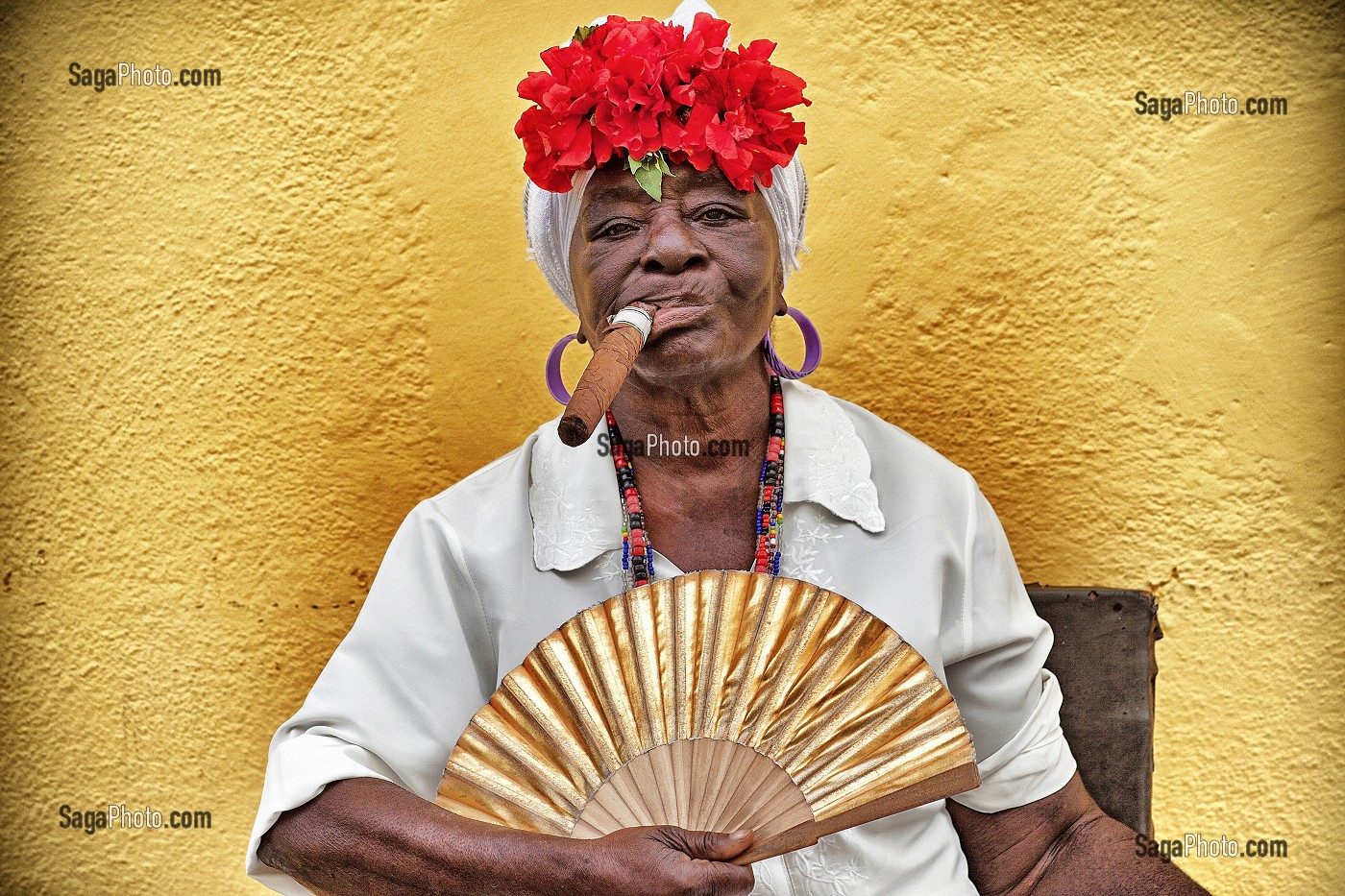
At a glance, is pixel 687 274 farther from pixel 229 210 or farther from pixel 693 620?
pixel 229 210

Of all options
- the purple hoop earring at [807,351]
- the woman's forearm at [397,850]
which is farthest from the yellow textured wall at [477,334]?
the woman's forearm at [397,850]

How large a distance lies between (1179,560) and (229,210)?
189 cm

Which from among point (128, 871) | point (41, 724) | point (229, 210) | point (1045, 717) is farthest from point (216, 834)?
point (1045, 717)

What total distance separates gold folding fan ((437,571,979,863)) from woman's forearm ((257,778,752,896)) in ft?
0.21

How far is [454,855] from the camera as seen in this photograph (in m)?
1.91

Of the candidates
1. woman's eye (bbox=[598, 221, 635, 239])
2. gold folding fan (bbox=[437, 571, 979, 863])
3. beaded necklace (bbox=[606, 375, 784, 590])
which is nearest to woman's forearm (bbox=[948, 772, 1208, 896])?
gold folding fan (bbox=[437, 571, 979, 863])

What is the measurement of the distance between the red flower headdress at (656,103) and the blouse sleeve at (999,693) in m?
0.72

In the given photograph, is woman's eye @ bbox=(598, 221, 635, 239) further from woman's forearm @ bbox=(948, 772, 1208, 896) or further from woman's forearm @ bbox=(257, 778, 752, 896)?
woman's forearm @ bbox=(948, 772, 1208, 896)

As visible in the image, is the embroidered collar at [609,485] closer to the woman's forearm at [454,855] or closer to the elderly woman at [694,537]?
the elderly woman at [694,537]

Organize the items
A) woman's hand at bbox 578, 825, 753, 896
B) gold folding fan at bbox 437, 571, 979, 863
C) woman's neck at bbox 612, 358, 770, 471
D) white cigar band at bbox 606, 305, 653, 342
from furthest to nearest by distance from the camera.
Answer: woman's neck at bbox 612, 358, 770, 471 → white cigar band at bbox 606, 305, 653, 342 → gold folding fan at bbox 437, 571, 979, 863 → woman's hand at bbox 578, 825, 753, 896

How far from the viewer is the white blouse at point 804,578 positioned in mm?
2172

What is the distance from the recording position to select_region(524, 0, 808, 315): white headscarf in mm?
2299

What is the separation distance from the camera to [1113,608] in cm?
270

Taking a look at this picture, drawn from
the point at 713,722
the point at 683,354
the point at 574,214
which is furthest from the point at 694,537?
the point at 574,214
